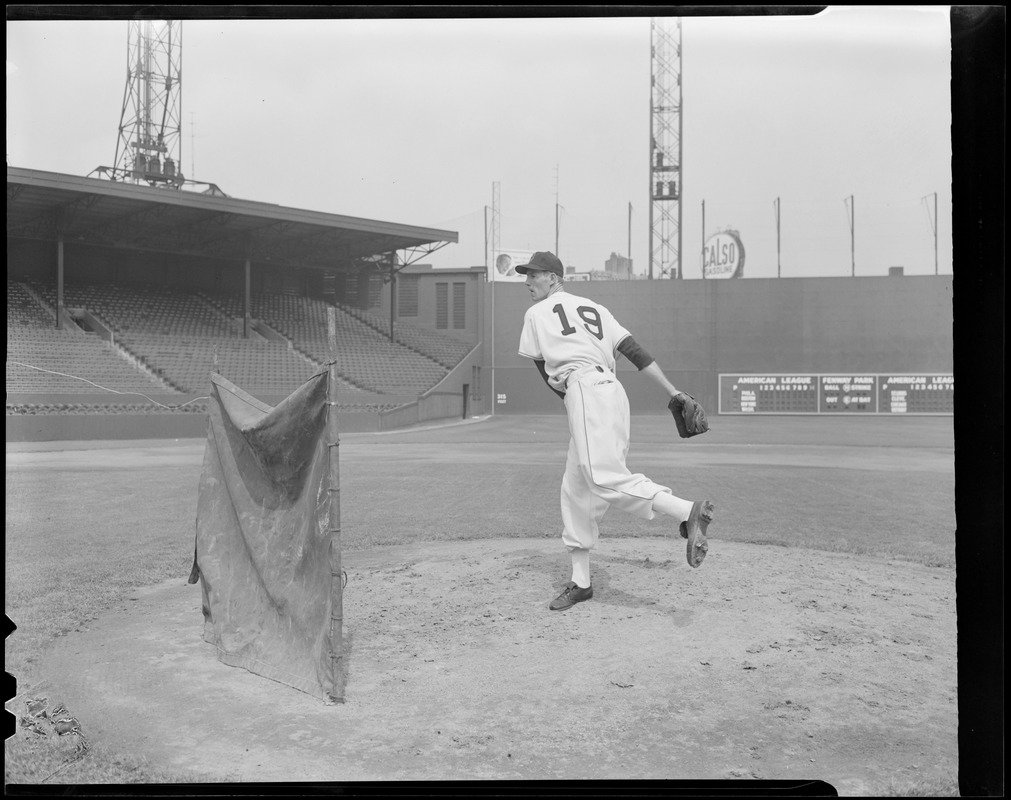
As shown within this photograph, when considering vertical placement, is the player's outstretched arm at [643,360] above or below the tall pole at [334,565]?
above

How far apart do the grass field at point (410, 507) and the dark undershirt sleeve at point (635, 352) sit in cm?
233

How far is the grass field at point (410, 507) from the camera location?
4633 mm

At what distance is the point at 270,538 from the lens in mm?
3545

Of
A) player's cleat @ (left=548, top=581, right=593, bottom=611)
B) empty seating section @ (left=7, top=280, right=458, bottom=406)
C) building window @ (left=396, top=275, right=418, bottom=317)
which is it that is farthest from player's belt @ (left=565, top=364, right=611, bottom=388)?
building window @ (left=396, top=275, right=418, bottom=317)

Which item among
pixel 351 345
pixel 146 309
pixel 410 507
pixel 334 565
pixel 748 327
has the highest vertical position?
pixel 146 309

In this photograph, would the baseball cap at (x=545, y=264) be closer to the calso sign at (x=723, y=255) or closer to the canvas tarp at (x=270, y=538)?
the canvas tarp at (x=270, y=538)

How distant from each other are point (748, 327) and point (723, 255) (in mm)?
3744

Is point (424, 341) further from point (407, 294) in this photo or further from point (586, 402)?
point (586, 402)

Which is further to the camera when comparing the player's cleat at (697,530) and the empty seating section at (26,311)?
the empty seating section at (26,311)

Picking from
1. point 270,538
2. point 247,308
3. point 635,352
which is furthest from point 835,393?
point 270,538

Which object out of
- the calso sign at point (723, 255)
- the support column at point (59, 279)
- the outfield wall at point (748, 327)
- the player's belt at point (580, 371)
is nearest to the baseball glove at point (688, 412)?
the player's belt at point (580, 371)

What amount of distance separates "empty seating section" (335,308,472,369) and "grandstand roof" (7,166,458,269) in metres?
2.50

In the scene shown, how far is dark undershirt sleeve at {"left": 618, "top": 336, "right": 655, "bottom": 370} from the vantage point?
13.7 feet

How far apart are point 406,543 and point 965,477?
514 centimetres
